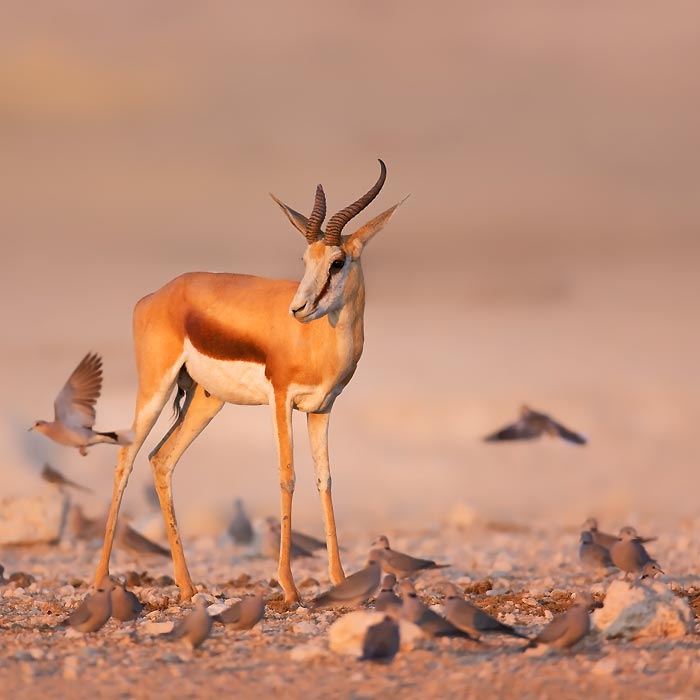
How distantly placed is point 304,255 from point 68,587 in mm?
5165

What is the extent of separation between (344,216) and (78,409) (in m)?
4.24

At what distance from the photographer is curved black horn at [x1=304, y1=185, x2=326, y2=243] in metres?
12.7

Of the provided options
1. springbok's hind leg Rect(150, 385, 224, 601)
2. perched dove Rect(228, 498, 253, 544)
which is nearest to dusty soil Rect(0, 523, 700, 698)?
springbok's hind leg Rect(150, 385, 224, 601)

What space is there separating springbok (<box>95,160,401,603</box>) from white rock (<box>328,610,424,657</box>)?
3.33 metres

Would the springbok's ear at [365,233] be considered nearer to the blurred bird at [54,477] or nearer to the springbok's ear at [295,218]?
the springbok's ear at [295,218]

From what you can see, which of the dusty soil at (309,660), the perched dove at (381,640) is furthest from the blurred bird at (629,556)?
the perched dove at (381,640)

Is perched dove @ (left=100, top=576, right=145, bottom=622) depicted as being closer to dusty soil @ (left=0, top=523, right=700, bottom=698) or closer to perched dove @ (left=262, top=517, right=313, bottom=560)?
dusty soil @ (left=0, top=523, right=700, bottom=698)

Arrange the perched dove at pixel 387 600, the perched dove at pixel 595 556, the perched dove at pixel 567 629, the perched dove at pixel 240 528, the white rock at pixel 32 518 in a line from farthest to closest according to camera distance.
Result: the perched dove at pixel 240 528
the white rock at pixel 32 518
the perched dove at pixel 595 556
the perched dove at pixel 387 600
the perched dove at pixel 567 629

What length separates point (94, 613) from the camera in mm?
10648

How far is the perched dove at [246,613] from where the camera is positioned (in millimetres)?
10312

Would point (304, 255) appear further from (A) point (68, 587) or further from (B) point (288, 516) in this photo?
(A) point (68, 587)

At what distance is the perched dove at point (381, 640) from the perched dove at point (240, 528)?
14159 mm

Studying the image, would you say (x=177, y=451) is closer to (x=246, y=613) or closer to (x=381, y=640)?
(x=246, y=613)

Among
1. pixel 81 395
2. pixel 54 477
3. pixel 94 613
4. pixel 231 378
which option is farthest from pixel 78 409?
pixel 54 477
